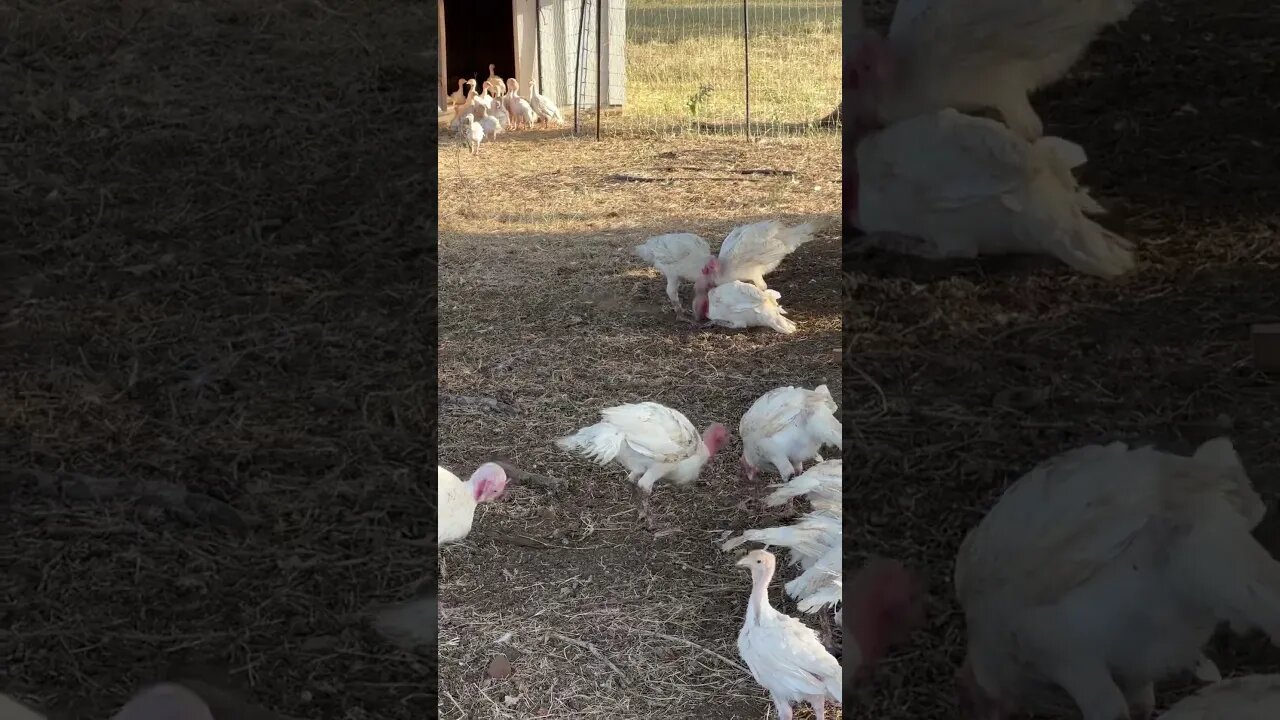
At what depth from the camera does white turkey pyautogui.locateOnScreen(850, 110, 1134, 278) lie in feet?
2.45

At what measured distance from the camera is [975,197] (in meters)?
0.76

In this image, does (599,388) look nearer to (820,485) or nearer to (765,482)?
(765,482)

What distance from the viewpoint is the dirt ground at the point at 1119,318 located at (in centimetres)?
73

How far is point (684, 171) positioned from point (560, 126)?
1797 mm

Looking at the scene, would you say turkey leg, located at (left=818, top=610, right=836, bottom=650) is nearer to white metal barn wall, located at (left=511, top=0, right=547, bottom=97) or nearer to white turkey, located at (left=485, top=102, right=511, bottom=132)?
white turkey, located at (left=485, top=102, right=511, bottom=132)

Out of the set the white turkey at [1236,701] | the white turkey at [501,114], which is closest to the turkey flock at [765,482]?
the white turkey at [1236,701]

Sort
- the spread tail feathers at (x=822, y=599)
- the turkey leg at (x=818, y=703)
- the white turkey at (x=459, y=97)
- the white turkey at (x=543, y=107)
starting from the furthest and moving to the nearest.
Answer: the white turkey at (x=459, y=97) → the white turkey at (x=543, y=107) → the spread tail feathers at (x=822, y=599) → the turkey leg at (x=818, y=703)

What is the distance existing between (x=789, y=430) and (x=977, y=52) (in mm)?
2414

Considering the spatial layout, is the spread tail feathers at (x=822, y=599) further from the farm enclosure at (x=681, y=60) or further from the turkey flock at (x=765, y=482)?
the farm enclosure at (x=681, y=60)

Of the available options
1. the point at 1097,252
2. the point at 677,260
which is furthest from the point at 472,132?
the point at 1097,252

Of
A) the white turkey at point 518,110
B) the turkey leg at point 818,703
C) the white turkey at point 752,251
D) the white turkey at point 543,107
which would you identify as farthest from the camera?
the white turkey at point 543,107

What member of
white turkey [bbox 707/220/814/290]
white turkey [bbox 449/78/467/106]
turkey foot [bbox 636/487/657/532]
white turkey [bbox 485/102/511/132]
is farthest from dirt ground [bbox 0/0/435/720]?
white turkey [bbox 449/78/467/106]

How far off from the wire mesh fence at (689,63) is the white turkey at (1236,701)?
697 centimetres

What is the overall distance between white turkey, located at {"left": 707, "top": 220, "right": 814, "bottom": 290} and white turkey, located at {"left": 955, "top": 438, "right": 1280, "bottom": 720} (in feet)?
12.0
